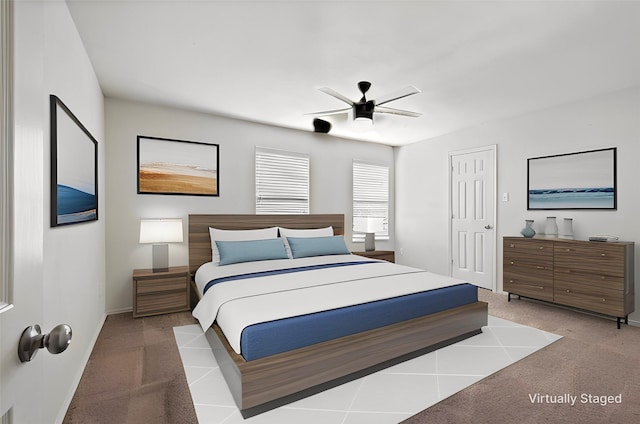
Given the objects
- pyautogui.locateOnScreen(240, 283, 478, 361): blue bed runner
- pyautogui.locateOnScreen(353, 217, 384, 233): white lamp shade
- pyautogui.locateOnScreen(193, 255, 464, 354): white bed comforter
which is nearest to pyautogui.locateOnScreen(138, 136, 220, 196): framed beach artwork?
pyautogui.locateOnScreen(193, 255, 464, 354): white bed comforter

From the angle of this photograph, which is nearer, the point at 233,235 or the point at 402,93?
the point at 402,93

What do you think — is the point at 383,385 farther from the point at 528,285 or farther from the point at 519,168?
the point at 519,168

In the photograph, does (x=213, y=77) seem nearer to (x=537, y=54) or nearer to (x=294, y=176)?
(x=294, y=176)

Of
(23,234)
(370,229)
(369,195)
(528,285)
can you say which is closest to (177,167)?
(370,229)

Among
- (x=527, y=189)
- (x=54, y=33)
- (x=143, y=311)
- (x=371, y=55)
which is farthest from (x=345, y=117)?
(x=143, y=311)

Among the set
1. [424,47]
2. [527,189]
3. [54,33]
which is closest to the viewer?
[54,33]

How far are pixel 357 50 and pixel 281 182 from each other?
2697mm

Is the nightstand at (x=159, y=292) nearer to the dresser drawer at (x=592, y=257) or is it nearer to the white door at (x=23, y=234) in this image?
the white door at (x=23, y=234)

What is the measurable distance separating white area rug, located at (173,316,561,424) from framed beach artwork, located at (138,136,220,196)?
6.48 feet

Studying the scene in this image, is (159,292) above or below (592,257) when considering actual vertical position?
below

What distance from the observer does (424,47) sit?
259cm

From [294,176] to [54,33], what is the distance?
349 centimetres

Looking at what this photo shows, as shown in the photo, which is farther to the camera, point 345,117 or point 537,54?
point 345,117

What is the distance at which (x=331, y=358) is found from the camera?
2.16 meters
